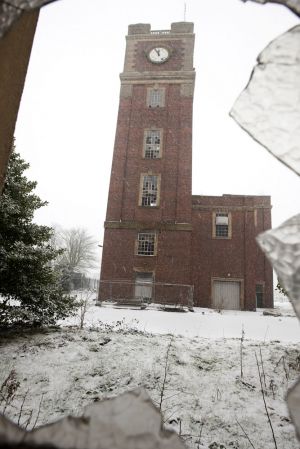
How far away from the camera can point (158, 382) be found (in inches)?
175

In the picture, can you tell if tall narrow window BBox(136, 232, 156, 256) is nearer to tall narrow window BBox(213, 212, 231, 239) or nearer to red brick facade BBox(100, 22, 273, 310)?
red brick facade BBox(100, 22, 273, 310)

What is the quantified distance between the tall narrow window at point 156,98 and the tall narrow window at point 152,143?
2.13 metres

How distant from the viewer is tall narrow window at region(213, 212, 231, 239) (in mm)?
21031

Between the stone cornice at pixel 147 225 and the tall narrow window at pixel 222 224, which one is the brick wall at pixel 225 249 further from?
the stone cornice at pixel 147 225

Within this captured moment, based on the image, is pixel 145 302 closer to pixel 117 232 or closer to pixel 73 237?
pixel 117 232

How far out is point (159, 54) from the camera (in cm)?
2264

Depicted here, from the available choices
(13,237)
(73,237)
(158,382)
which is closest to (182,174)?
(13,237)

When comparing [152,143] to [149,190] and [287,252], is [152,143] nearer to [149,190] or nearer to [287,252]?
[149,190]

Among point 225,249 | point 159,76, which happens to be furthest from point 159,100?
point 225,249

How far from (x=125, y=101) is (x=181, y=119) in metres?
4.43

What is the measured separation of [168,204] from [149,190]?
1700mm

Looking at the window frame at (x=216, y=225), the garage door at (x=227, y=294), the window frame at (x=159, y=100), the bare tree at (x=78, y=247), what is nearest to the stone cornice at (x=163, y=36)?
the window frame at (x=159, y=100)

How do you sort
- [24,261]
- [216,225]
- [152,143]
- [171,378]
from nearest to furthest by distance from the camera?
[171,378] → [24,261] → [216,225] → [152,143]

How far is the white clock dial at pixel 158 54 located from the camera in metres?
22.5
